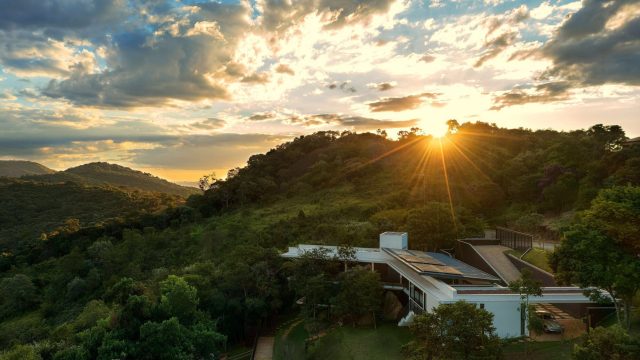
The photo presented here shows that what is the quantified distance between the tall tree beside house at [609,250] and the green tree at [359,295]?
→ 10391mm

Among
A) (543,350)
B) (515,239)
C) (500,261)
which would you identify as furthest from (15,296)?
(543,350)

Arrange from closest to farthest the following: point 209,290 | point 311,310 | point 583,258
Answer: point 583,258
point 311,310
point 209,290

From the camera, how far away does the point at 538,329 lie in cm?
1733

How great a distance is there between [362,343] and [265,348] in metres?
7.88

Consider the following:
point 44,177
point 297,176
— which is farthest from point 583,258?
point 44,177

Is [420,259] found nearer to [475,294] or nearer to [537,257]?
[475,294]

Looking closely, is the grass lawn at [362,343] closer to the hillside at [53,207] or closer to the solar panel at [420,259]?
the solar panel at [420,259]

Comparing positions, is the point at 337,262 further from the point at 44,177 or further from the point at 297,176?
the point at 44,177

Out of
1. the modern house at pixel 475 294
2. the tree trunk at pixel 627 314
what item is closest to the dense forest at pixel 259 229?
the modern house at pixel 475 294

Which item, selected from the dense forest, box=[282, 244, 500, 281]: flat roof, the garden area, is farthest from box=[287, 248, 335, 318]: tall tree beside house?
the dense forest

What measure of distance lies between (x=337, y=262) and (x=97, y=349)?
1536 cm

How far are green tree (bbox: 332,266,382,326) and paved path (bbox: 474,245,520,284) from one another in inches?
333

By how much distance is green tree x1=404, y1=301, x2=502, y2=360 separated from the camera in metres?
14.0

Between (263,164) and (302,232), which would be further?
(263,164)
